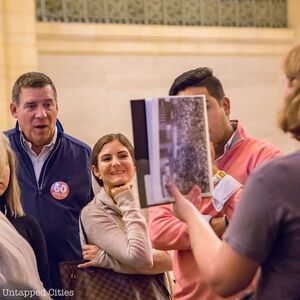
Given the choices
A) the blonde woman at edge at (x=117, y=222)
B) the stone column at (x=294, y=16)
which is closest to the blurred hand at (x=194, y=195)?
the blonde woman at edge at (x=117, y=222)

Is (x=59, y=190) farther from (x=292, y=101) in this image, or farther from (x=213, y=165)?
(x=292, y=101)

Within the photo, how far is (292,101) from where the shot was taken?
1938 mm

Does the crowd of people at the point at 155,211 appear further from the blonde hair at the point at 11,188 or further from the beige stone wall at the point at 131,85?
the beige stone wall at the point at 131,85

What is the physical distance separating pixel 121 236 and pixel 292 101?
5.23ft

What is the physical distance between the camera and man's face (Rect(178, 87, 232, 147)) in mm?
2982

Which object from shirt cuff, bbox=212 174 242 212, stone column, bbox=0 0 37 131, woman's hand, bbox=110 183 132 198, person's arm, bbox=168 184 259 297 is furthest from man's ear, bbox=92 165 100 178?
stone column, bbox=0 0 37 131

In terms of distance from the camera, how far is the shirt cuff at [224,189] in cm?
278

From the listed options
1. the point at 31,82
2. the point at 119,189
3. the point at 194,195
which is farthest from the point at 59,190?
the point at 194,195

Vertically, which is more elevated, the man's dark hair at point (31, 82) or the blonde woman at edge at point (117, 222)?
the man's dark hair at point (31, 82)

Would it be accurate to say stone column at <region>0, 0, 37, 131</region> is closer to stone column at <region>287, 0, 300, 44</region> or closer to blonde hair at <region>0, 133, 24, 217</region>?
stone column at <region>287, 0, 300, 44</region>

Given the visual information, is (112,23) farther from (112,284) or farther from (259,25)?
(112,284)

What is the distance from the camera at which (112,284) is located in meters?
3.30

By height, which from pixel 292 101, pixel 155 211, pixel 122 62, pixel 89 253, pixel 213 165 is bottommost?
pixel 89 253

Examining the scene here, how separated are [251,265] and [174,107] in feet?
2.03
